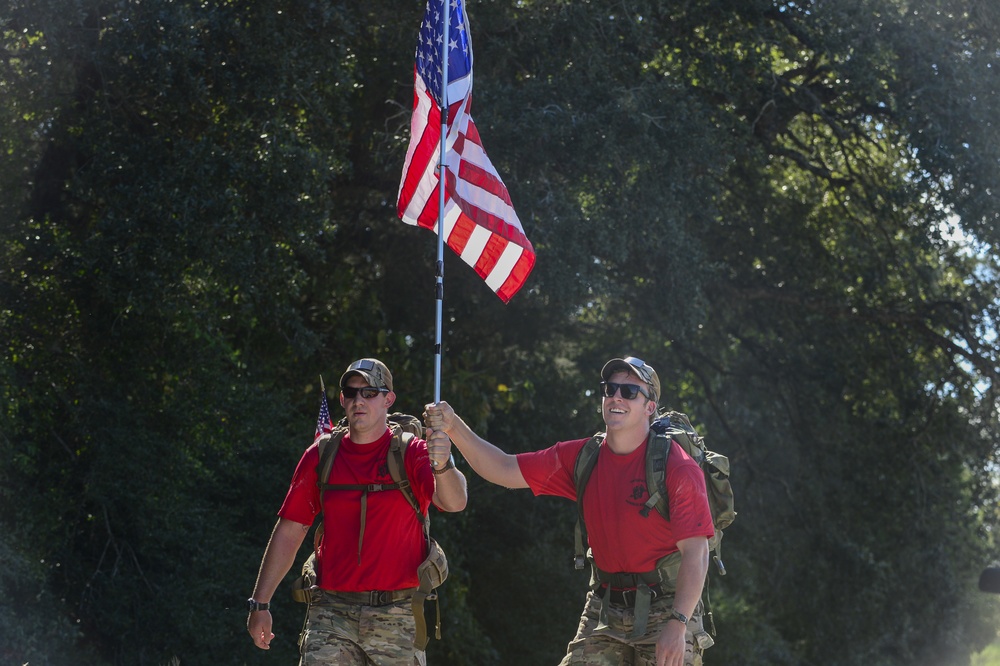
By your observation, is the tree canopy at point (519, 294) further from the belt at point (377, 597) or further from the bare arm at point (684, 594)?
the bare arm at point (684, 594)

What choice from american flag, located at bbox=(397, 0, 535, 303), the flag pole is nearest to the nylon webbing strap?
the flag pole

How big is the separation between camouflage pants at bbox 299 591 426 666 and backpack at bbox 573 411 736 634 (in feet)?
2.76

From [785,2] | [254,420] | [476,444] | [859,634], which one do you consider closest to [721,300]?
[785,2]

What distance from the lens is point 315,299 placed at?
1448 centimetres

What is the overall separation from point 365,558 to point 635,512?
4.06 feet

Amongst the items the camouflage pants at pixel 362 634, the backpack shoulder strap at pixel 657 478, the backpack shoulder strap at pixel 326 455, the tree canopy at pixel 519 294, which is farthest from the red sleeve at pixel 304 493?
the tree canopy at pixel 519 294

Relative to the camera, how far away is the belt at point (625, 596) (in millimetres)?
5742

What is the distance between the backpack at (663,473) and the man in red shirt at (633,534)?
3cm

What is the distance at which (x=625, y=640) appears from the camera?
5.74 m

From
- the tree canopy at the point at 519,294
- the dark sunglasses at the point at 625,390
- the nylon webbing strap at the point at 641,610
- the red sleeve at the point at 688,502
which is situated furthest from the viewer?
the tree canopy at the point at 519,294

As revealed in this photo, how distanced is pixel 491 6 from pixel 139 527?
6.00m

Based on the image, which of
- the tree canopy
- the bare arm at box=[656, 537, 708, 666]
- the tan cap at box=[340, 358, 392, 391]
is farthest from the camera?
the tree canopy

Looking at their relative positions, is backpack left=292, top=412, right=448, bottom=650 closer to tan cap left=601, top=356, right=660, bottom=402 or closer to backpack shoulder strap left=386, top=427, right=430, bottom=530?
backpack shoulder strap left=386, top=427, right=430, bottom=530

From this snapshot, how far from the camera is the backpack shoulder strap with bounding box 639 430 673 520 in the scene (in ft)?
18.6
